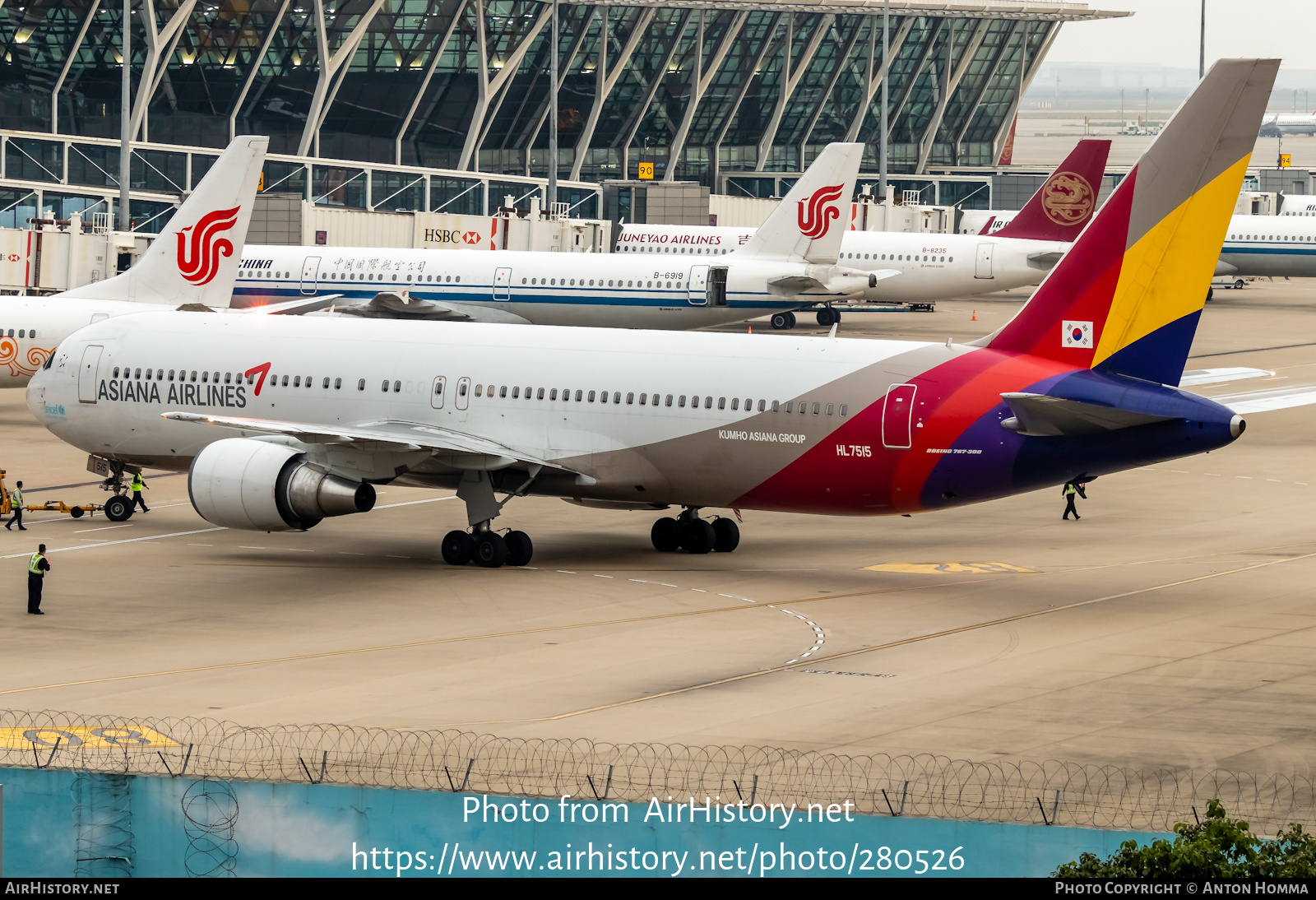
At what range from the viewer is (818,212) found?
250 feet

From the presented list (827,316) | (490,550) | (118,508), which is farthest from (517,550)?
(827,316)

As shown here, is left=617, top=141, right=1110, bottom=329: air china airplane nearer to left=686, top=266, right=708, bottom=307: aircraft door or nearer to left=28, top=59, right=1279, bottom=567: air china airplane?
left=686, top=266, right=708, bottom=307: aircraft door

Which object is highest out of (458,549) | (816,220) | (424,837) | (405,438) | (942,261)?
(816,220)

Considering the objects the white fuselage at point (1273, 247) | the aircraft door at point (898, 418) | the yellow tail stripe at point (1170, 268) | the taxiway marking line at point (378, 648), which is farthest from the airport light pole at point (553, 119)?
the taxiway marking line at point (378, 648)

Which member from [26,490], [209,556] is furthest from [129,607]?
[26,490]

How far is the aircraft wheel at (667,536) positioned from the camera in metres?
38.1

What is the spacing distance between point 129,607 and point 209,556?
5.81 m

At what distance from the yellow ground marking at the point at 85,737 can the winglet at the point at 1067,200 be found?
69.0m

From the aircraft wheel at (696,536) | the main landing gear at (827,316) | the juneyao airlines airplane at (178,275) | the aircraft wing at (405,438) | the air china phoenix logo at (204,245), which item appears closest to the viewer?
the aircraft wing at (405,438)

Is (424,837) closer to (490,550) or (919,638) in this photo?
(919,638)

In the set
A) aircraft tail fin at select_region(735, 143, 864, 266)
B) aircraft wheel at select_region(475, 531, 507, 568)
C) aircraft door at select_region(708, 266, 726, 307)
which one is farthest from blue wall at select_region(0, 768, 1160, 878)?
aircraft tail fin at select_region(735, 143, 864, 266)

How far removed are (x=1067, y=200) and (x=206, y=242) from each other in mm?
49201

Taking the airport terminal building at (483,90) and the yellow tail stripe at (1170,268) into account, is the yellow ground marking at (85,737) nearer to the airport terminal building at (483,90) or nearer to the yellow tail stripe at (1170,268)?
the yellow tail stripe at (1170,268)

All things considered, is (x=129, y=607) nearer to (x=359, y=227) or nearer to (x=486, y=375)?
(x=486, y=375)
